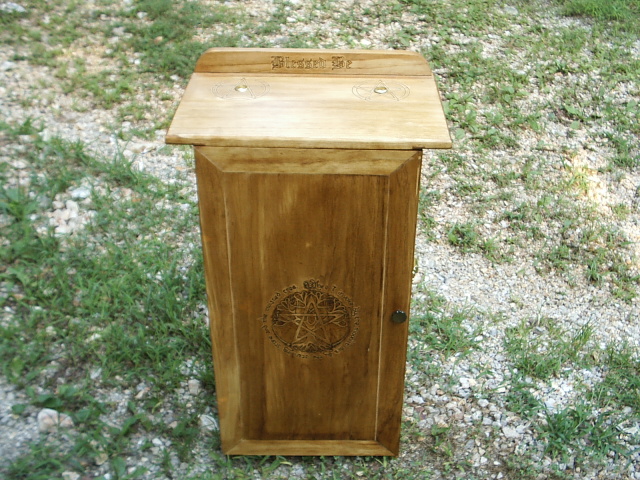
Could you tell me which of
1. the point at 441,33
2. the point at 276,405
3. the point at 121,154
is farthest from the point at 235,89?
the point at 441,33

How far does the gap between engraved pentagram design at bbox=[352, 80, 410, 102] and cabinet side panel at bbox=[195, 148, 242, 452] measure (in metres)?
0.51

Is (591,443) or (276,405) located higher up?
(276,405)

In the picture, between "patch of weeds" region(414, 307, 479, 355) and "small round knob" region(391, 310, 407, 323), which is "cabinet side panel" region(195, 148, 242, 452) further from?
"patch of weeds" region(414, 307, 479, 355)

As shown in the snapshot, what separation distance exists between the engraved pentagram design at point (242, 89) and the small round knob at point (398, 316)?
2.42ft

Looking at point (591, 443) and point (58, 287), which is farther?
point (58, 287)

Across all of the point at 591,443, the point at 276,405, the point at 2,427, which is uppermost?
the point at 276,405

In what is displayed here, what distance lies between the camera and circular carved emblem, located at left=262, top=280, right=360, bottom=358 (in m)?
2.04

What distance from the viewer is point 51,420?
95.3 inches

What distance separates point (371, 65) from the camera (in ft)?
7.11

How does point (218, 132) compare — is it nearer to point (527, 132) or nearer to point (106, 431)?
point (106, 431)

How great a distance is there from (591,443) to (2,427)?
204cm

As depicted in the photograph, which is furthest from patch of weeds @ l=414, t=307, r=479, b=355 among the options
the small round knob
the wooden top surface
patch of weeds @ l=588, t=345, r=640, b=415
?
the wooden top surface

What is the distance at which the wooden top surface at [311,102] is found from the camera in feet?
5.89

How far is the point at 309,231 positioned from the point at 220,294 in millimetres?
327
